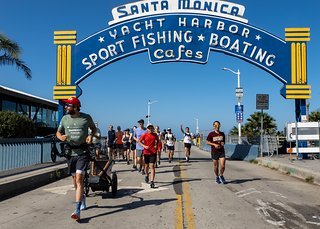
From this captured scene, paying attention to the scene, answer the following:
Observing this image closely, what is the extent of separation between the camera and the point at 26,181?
411 inches

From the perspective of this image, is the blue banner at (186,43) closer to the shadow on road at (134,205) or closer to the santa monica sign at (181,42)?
the santa monica sign at (181,42)

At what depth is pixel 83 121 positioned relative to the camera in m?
6.94

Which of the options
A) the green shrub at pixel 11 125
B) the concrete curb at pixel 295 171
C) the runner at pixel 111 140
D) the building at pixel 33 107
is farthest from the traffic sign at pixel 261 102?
the building at pixel 33 107

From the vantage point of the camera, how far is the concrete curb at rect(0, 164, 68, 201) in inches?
366

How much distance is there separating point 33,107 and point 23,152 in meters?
32.9

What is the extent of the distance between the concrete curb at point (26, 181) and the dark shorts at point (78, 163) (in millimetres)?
2924

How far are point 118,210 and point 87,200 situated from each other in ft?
4.48

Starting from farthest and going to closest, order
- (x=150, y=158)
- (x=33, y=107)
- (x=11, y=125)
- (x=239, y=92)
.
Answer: (x=33, y=107)
(x=239, y=92)
(x=11, y=125)
(x=150, y=158)

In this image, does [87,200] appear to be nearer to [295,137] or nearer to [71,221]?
[71,221]

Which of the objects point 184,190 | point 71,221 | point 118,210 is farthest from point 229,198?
Answer: point 71,221

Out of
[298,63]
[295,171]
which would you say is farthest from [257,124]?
[295,171]

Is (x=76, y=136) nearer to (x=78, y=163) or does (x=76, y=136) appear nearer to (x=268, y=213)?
(x=78, y=163)

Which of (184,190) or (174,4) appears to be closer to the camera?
(184,190)

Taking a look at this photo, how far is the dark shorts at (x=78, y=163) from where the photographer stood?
22.3 feet
